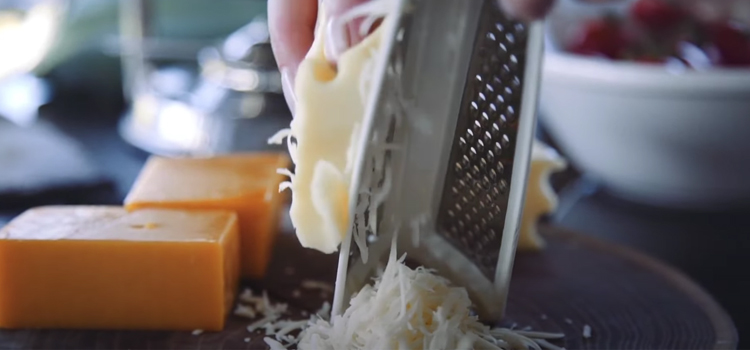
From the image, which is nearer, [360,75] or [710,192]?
[360,75]

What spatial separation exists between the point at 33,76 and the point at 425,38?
4.27 feet

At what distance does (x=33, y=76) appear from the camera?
69.6 inches

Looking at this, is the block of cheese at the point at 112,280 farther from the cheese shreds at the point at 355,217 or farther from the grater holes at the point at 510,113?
the grater holes at the point at 510,113

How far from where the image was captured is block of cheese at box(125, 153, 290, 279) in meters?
0.98

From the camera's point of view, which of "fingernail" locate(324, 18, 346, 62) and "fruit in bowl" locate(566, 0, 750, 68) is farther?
"fruit in bowl" locate(566, 0, 750, 68)

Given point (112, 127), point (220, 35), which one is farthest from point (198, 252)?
point (220, 35)

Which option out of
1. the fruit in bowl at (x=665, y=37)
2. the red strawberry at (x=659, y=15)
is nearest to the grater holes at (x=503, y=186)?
the fruit in bowl at (x=665, y=37)

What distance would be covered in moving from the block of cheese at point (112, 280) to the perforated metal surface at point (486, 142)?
262mm

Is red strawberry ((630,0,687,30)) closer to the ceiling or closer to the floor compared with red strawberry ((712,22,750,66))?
closer to the ceiling

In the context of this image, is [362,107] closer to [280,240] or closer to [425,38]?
[425,38]

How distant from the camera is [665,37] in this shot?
132cm

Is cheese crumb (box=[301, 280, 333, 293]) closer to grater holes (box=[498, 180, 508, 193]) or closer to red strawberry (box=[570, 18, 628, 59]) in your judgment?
grater holes (box=[498, 180, 508, 193])

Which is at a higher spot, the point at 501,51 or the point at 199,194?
the point at 501,51

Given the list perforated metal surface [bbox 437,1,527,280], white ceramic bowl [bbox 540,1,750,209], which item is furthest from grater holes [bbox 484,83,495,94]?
white ceramic bowl [bbox 540,1,750,209]
